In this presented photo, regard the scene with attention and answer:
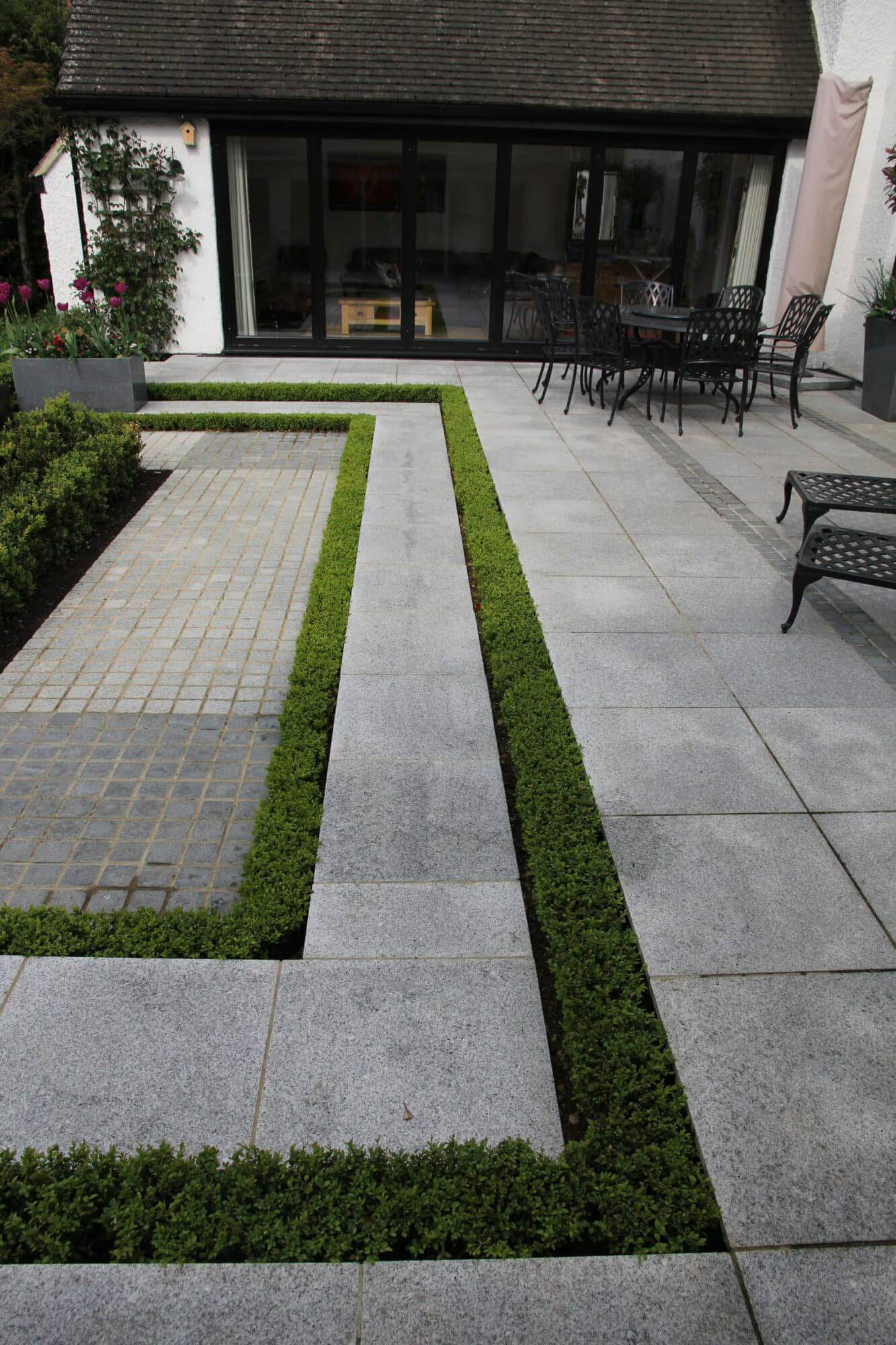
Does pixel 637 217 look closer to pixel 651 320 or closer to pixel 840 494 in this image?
pixel 651 320

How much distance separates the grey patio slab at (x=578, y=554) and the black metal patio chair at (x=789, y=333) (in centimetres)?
408

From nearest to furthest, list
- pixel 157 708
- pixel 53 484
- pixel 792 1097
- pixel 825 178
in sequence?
pixel 792 1097
pixel 157 708
pixel 53 484
pixel 825 178

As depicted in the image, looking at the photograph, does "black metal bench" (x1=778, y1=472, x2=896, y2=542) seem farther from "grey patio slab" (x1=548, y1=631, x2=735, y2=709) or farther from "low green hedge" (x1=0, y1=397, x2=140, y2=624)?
"low green hedge" (x1=0, y1=397, x2=140, y2=624)

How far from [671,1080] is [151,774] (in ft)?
7.53

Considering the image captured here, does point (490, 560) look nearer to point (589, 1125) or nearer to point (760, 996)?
point (760, 996)

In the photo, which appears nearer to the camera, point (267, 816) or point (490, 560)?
point (267, 816)

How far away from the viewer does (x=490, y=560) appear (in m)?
5.80

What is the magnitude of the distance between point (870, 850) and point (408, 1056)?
69.7 inches

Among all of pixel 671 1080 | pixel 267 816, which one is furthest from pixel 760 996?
pixel 267 816

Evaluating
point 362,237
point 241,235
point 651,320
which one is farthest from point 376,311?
point 651,320

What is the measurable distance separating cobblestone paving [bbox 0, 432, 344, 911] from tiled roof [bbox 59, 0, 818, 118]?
22.6 feet

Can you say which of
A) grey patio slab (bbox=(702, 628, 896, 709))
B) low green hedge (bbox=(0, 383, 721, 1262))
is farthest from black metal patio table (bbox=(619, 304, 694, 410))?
low green hedge (bbox=(0, 383, 721, 1262))

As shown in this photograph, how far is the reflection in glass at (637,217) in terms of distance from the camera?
1216 centimetres

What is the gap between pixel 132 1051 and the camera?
2566mm
